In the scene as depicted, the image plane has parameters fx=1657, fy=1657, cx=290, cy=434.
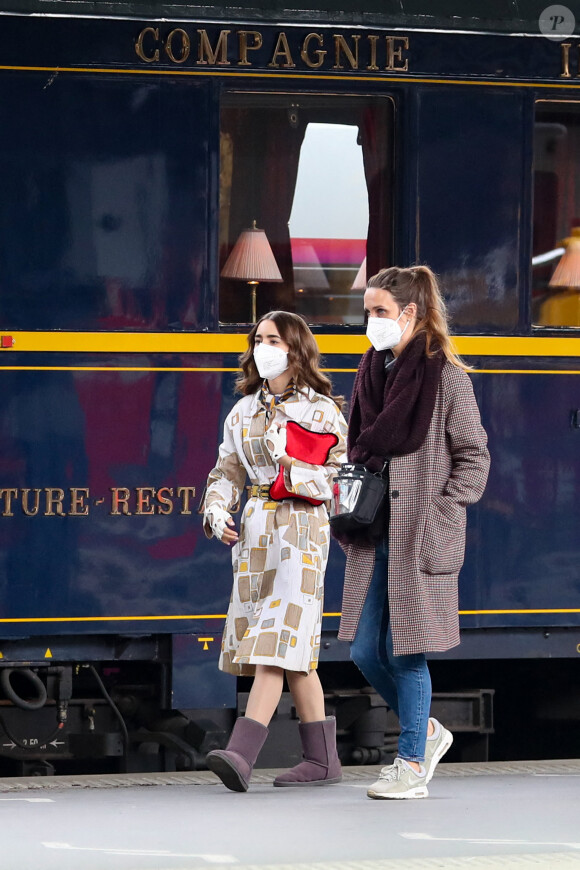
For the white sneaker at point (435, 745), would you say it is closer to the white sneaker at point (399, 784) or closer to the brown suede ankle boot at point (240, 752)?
the white sneaker at point (399, 784)

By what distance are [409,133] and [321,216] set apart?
0.48 meters

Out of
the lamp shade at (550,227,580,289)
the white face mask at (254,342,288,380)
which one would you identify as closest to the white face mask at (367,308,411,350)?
the white face mask at (254,342,288,380)

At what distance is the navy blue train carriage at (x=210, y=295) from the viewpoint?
6.33 meters

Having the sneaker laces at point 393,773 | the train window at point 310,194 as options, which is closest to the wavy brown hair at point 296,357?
the train window at point 310,194

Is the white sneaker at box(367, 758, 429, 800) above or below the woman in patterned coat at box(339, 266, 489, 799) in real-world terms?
below

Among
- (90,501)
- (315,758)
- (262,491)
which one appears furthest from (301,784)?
(90,501)

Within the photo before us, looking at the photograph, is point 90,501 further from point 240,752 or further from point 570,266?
point 570,266

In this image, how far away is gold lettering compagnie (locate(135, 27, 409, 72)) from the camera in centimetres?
645

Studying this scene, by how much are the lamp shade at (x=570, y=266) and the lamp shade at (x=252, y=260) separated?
1.20 m

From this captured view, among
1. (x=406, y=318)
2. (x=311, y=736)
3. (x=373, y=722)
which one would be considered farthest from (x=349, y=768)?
(x=406, y=318)

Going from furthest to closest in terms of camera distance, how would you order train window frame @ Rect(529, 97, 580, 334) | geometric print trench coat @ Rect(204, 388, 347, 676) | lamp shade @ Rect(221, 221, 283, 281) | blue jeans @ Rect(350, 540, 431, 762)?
train window frame @ Rect(529, 97, 580, 334)
lamp shade @ Rect(221, 221, 283, 281)
geometric print trench coat @ Rect(204, 388, 347, 676)
blue jeans @ Rect(350, 540, 431, 762)

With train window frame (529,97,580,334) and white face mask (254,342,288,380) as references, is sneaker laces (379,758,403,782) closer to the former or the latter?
white face mask (254,342,288,380)

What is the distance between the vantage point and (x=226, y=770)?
5.50 m

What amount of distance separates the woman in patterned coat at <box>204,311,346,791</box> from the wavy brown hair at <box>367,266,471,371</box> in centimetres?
36
